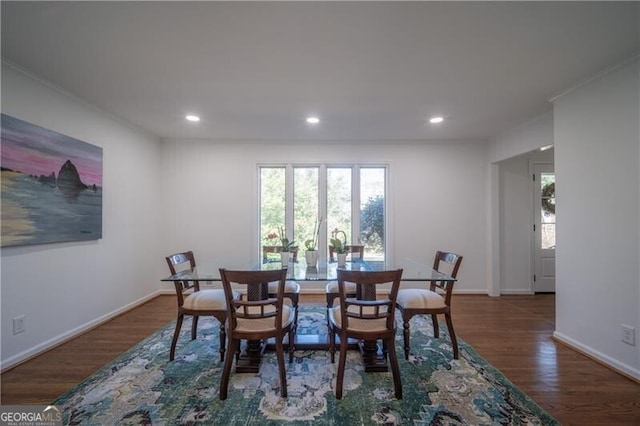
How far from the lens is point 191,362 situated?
2217 mm

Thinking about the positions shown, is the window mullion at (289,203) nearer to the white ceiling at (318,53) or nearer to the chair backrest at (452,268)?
the white ceiling at (318,53)

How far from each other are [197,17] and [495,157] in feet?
13.9

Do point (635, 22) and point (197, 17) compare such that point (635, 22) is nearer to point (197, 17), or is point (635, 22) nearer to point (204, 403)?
point (197, 17)

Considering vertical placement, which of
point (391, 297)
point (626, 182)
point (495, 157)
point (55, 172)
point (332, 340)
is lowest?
point (332, 340)

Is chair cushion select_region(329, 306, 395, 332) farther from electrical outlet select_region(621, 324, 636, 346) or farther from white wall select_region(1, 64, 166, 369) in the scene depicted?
white wall select_region(1, 64, 166, 369)

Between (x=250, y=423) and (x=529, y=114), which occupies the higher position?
(x=529, y=114)

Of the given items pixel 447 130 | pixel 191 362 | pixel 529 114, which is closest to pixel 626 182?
pixel 529 114

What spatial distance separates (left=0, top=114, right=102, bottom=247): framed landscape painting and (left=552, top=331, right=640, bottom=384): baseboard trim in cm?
506

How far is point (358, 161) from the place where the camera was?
4.25 metres

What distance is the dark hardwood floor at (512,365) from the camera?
1733mm

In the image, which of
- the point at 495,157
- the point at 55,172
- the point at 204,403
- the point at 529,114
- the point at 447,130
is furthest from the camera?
the point at 495,157

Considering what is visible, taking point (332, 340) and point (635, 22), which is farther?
point (332, 340)

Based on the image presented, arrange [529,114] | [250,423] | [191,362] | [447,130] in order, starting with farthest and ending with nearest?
[447,130] < [529,114] < [191,362] < [250,423]

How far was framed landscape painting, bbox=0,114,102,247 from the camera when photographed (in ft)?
6.88
